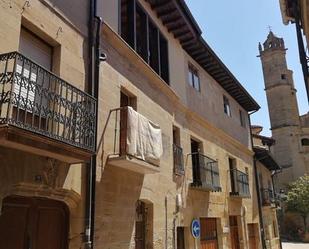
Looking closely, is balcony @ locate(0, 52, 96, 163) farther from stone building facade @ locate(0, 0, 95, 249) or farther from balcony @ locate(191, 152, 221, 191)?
balcony @ locate(191, 152, 221, 191)

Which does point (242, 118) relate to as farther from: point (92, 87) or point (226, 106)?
point (92, 87)

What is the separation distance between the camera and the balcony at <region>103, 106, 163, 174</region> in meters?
7.39

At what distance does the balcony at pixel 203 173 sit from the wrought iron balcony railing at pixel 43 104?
6598 millimetres

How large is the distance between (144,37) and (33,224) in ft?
21.6

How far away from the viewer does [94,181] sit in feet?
22.4

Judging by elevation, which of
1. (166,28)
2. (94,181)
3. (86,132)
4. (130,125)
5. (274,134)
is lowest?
(94,181)

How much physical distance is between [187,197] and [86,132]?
20.6 ft

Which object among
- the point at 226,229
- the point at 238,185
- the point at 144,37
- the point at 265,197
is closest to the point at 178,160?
the point at 144,37

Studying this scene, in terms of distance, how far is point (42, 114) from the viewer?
5.27 meters

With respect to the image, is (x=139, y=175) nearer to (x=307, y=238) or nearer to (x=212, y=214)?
(x=212, y=214)

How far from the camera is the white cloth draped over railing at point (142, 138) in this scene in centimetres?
748

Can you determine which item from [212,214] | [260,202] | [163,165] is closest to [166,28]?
[163,165]

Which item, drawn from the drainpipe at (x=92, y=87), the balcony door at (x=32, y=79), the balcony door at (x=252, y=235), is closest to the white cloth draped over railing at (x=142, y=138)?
the drainpipe at (x=92, y=87)

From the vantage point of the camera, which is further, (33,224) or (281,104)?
(281,104)
